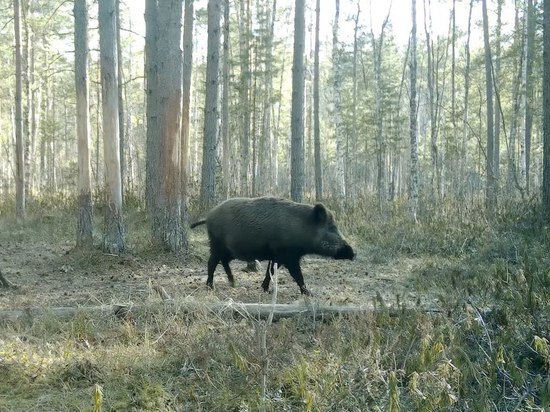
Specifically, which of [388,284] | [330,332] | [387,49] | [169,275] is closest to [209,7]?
[169,275]

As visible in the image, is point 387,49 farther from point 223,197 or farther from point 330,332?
point 330,332

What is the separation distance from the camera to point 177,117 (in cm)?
1032

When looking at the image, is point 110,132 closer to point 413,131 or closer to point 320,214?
point 320,214

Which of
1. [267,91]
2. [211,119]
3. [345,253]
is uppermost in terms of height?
[267,91]

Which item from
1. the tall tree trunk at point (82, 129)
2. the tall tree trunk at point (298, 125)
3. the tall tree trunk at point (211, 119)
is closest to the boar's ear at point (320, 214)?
the tall tree trunk at point (82, 129)

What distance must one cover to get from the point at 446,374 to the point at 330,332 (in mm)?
1557

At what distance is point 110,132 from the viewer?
10.1m

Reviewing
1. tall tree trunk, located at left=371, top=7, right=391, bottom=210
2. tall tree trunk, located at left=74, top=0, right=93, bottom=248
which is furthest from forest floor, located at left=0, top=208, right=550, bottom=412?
tall tree trunk, located at left=371, top=7, right=391, bottom=210

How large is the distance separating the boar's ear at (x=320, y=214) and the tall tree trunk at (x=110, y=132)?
12.9ft

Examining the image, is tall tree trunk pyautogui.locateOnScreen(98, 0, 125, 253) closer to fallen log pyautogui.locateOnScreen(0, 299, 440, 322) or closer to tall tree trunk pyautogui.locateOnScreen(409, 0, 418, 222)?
fallen log pyautogui.locateOnScreen(0, 299, 440, 322)

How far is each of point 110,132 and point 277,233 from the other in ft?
13.3

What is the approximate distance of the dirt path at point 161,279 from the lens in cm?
733

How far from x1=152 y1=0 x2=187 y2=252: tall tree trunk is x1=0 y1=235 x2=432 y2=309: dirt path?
86 centimetres

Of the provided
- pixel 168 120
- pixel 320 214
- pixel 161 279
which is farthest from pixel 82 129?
pixel 320 214
